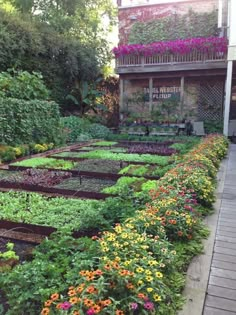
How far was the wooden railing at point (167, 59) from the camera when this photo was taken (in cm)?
1266

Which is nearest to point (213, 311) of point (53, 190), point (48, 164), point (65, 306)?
point (65, 306)

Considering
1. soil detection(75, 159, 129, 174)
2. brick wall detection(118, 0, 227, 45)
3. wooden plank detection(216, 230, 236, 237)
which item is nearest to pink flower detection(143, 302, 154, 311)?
wooden plank detection(216, 230, 236, 237)

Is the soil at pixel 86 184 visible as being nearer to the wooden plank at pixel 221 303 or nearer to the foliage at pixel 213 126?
the wooden plank at pixel 221 303

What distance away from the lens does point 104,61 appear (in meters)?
18.1

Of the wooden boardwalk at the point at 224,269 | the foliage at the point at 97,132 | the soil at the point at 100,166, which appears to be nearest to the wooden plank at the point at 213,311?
the wooden boardwalk at the point at 224,269

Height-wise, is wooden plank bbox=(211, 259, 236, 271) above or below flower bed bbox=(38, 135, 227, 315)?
below

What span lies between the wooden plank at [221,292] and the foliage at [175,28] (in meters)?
14.7

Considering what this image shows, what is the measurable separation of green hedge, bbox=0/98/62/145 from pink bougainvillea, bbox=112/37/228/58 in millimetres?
5458

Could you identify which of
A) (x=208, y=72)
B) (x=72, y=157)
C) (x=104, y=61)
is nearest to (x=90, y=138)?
(x=72, y=157)

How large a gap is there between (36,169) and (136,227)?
409 centimetres

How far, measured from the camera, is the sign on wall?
14.9 m

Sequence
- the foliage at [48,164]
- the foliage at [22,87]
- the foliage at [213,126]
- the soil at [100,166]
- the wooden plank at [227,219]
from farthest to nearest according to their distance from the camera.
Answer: the foliage at [213,126] < the foliage at [22,87] < the foliage at [48,164] < the soil at [100,166] < the wooden plank at [227,219]

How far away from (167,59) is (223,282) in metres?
12.4

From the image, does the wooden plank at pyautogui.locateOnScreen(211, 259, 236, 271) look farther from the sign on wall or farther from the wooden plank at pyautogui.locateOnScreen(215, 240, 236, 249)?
the sign on wall
